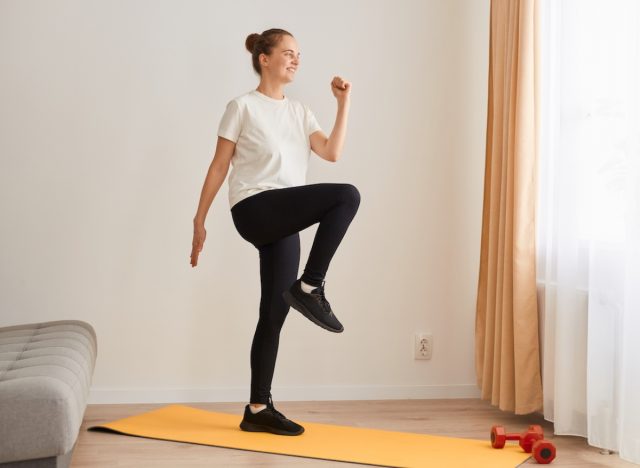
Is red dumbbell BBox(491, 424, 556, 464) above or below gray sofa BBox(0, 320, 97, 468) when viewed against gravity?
below

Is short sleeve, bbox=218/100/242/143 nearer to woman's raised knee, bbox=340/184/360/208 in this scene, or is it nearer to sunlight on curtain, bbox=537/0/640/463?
woman's raised knee, bbox=340/184/360/208

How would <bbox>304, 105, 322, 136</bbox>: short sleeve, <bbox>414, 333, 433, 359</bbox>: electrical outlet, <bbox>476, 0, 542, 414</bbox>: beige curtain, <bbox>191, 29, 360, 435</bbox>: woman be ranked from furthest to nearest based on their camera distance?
<bbox>414, 333, 433, 359</bbox>: electrical outlet → <bbox>476, 0, 542, 414</bbox>: beige curtain → <bbox>304, 105, 322, 136</bbox>: short sleeve → <bbox>191, 29, 360, 435</bbox>: woman

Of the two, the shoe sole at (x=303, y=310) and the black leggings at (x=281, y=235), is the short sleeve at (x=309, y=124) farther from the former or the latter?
the shoe sole at (x=303, y=310)

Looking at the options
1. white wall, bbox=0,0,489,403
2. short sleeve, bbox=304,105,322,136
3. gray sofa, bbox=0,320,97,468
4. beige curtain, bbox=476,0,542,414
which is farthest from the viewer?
white wall, bbox=0,0,489,403

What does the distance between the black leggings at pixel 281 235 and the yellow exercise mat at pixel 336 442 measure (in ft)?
0.68

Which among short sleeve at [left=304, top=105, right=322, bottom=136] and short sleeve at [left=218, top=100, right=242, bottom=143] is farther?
short sleeve at [left=304, top=105, right=322, bottom=136]

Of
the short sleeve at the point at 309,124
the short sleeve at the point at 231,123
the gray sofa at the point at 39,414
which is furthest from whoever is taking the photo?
the short sleeve at the point at 309,124

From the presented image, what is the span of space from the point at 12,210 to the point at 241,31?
4.24ft

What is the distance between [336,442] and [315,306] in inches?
23.3

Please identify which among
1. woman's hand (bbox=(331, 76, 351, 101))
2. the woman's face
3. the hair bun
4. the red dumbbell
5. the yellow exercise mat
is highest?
the hair bun

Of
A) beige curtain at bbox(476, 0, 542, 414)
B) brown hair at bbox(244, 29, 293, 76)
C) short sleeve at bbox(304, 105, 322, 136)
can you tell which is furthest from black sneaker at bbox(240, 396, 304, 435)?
brown hair at bbox(244, 29, 293, 76)

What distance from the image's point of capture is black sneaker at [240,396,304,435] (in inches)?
122

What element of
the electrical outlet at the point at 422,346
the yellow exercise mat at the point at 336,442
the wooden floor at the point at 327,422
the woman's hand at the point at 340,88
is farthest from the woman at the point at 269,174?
the electrical outlet at the point at 422,346

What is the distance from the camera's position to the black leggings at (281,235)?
2.80m
